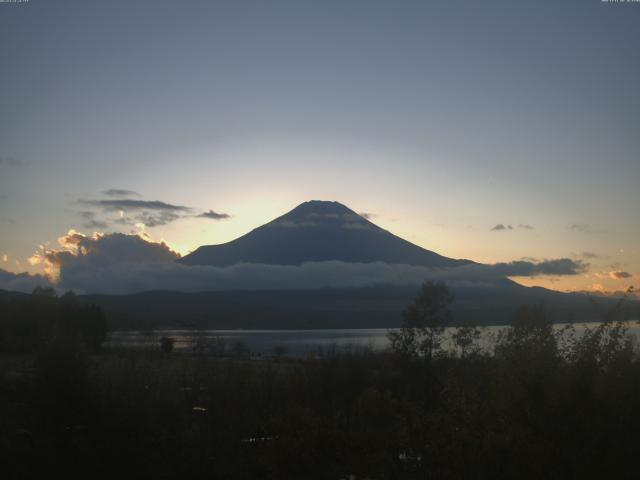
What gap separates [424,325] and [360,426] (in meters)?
31.8

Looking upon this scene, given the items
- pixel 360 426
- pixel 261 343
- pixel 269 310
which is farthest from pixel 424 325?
pixel 269 310

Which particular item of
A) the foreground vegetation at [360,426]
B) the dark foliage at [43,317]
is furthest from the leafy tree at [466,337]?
the dark foliage at [43,317]

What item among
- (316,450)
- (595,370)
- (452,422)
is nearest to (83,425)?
(316,450)

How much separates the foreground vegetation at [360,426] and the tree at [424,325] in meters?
20.7

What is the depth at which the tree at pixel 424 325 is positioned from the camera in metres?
37.2

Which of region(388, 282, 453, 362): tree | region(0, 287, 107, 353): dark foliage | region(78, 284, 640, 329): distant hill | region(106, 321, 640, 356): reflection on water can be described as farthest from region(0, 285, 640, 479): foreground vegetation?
region(78, 284, 640, 329): distant hill

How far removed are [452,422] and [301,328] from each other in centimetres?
15688

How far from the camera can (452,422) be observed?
332 inches

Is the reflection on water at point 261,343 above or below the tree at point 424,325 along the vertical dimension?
below

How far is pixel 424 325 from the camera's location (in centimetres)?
4225

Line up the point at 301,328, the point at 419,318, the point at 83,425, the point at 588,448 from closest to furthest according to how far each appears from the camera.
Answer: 1. the point at 588,448
2. the point at 83,425
3. the point at 419,318
4. the point at 301,328

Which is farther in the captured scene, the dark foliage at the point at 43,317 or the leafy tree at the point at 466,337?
the dark foliage at the point at 43,317

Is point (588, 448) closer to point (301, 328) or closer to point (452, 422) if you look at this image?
point (452, 422)

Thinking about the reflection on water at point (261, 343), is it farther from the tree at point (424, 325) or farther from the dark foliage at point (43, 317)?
the dark foliage at point (43, 317)
